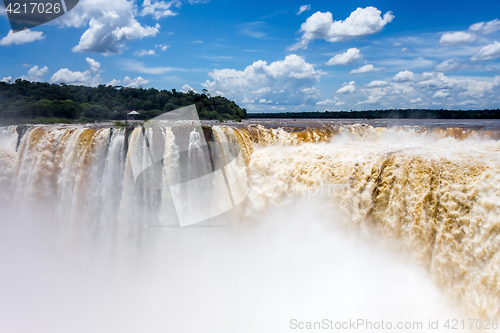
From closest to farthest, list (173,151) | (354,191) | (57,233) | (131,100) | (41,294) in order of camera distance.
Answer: (354,191)
(41,294)
(173,151)
(57,233)
(131,100)

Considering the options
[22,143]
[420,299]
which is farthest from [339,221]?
[22,143]

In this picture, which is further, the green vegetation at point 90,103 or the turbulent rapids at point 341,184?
the green vegetation at point 90,103

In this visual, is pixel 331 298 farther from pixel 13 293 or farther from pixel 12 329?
pixel 13 293

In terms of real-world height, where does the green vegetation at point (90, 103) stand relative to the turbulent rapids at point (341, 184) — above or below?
above

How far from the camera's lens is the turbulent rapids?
7125 millimetres

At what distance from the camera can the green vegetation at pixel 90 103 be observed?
31.9 metres

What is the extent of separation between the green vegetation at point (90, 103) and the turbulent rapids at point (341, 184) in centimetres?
1954

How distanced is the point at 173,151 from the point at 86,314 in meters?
5.59

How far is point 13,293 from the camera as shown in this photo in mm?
10383

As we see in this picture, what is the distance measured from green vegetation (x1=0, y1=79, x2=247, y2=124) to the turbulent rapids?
769 inches

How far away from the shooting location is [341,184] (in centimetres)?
943

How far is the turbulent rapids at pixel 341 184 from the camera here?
7125mm

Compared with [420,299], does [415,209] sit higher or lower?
higher

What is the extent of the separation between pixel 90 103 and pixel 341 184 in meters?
38.2
